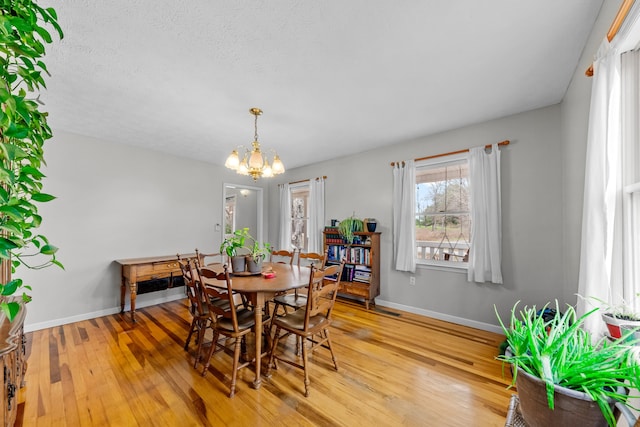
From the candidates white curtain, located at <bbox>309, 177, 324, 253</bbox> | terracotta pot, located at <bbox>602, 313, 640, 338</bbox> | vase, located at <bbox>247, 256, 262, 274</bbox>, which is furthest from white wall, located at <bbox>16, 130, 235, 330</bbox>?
terracotta pot, located at <bbox>602, 313, 640, 338</bbox>

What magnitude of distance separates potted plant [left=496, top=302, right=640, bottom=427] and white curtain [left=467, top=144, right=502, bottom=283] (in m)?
2.43

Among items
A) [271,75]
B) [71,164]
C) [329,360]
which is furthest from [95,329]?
[271,75]

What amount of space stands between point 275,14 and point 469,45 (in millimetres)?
1340

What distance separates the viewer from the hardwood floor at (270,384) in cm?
176

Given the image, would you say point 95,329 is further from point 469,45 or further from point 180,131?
point 469,45

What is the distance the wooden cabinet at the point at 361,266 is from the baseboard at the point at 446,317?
9.6 inches

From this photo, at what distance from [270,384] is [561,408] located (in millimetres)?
1940

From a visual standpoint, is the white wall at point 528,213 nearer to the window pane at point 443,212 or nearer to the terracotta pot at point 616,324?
the window pane at point 443,212

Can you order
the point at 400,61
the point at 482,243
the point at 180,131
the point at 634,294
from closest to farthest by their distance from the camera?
the point at 634,294, the point at 400,61, the point at 482,243, the point at 180,131

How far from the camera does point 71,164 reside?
3.44 meters

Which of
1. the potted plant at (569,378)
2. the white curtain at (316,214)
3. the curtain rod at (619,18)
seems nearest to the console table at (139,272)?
the white curtain at (316,214)

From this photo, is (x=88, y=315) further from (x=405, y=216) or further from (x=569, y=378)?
(x=569, y=378)

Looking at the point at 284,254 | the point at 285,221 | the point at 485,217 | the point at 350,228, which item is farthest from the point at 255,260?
the point at 285,221

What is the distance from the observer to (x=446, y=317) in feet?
11.1
